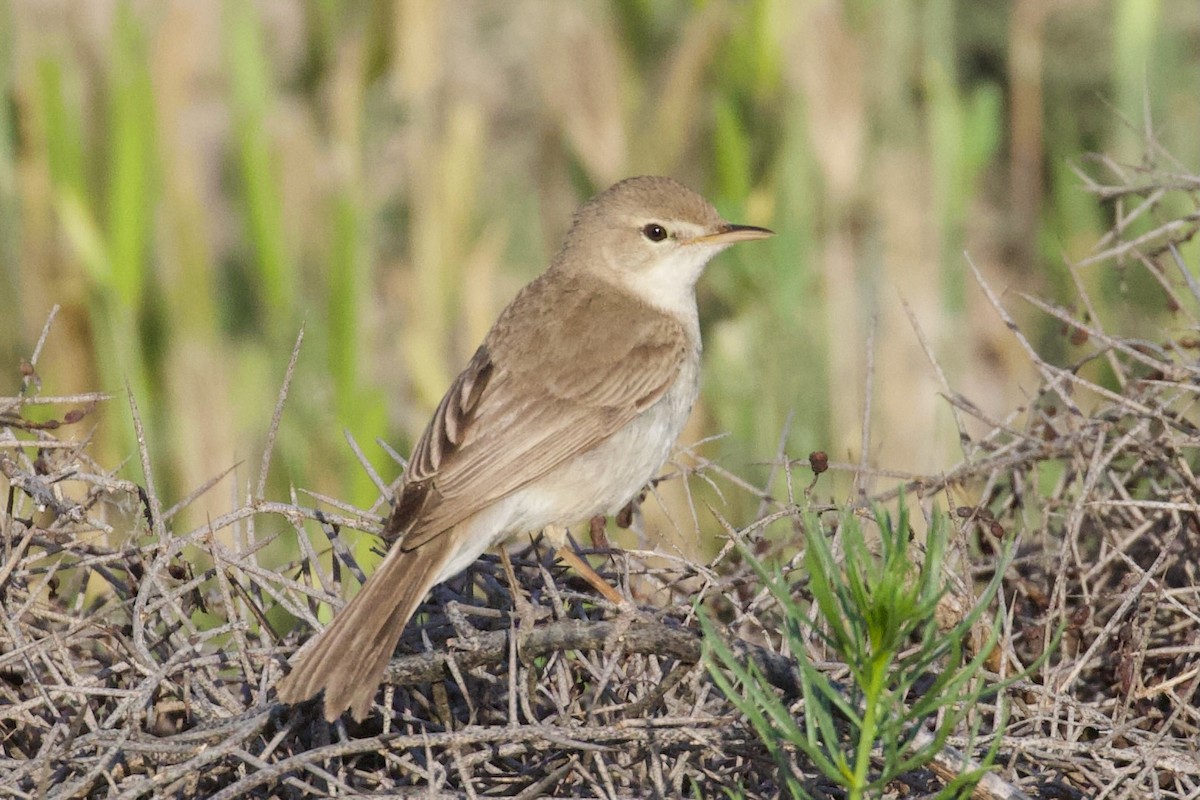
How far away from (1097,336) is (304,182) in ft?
13.4

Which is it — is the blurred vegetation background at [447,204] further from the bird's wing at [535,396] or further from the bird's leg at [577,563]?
the bird's leg at [577,563]

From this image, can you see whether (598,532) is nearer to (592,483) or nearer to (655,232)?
(592,483)

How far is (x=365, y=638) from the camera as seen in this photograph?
291 centimetres

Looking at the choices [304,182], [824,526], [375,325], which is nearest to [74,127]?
[304,182]

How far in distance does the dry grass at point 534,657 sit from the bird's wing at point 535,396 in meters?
0.23

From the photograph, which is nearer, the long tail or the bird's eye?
the long tail

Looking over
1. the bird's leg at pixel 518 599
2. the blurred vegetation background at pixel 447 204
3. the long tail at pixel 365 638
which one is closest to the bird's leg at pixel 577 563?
the bird's leg at pixel 518 599

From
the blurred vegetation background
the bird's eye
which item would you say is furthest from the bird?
the blurred vegetation background

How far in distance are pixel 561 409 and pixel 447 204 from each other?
2242 millimetres

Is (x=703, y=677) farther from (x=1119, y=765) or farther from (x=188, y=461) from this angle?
(x=188, y=461)

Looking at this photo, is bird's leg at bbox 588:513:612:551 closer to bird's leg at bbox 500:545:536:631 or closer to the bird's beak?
bird's leg at bbox 500:545:536:631

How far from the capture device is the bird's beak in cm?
461

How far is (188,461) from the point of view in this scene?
20.2 ft

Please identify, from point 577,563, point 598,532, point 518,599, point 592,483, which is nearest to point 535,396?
point 592,483
